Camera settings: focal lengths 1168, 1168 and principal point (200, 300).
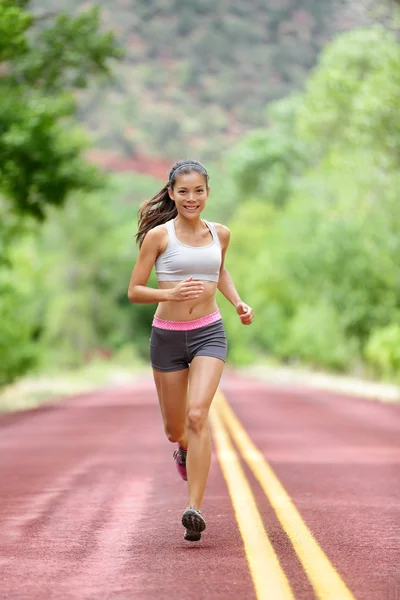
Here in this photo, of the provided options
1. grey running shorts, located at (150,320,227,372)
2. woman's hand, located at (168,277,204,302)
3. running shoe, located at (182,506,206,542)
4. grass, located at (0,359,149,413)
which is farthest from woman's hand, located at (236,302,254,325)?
grass, located at (0,359,149,413)

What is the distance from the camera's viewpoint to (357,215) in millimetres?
37344

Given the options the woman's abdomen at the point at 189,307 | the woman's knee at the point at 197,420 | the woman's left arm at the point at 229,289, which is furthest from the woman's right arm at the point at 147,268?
the woman's knee at the point at 197,420

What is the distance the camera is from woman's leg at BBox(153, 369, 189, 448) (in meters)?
7.65

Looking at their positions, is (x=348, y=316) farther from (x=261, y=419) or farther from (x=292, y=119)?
(x=292, y=119)

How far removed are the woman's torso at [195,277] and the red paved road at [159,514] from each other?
55.9 inches

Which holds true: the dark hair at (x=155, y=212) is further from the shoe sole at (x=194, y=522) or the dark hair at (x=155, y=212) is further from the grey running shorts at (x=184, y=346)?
the shoe sole at (x=194, y=522)

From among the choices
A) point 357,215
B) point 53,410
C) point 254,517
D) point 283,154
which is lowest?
point 53,410

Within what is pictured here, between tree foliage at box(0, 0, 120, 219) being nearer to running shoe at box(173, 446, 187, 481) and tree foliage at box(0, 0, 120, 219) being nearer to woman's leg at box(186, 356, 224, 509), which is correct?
running shoe at box(173, 446, 187, 481)

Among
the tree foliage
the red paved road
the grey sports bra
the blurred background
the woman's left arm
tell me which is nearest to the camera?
the red paved road

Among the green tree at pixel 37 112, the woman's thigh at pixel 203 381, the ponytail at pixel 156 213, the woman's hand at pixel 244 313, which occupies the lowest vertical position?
the woman's thigh at pixel 203 381

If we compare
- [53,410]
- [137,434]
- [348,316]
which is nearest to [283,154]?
[348,316]

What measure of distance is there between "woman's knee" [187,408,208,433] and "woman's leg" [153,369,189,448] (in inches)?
13.8

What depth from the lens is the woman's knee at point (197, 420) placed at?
7312mm

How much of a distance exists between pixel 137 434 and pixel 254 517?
29.2 ft
